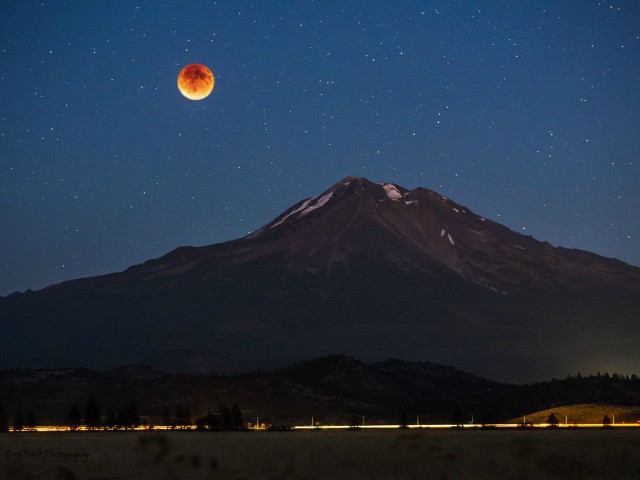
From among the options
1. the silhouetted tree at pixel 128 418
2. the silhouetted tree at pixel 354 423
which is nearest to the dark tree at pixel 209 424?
the silhouetted tree at pixel 128 418

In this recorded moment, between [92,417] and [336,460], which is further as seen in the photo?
[92,417]

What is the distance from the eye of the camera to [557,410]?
5074 inches

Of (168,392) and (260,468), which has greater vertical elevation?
(168,392)

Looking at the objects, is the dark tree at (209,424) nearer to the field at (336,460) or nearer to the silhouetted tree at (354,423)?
the silhouetted tree at (354,423)

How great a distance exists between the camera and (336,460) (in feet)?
186

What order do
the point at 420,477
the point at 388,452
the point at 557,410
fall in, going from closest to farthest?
the point at 420,477, the point at 388,452, the point at 557,410

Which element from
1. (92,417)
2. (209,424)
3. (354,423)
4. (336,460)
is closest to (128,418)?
(92,417)

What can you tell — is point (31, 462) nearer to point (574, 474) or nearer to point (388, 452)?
point (388, 452)

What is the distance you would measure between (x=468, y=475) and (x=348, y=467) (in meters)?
7.42

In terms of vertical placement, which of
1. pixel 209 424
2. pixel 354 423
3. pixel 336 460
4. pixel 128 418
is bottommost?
pixel 336 460

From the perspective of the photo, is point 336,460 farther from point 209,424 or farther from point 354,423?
point 354,423

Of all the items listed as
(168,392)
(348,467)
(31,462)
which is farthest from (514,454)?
(168,392)

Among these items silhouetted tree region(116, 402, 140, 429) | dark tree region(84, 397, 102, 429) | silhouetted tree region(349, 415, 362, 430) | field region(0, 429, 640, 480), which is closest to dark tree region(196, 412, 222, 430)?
silhouetted tree region(116, 402, 140, 429)

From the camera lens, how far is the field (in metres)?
48.2
